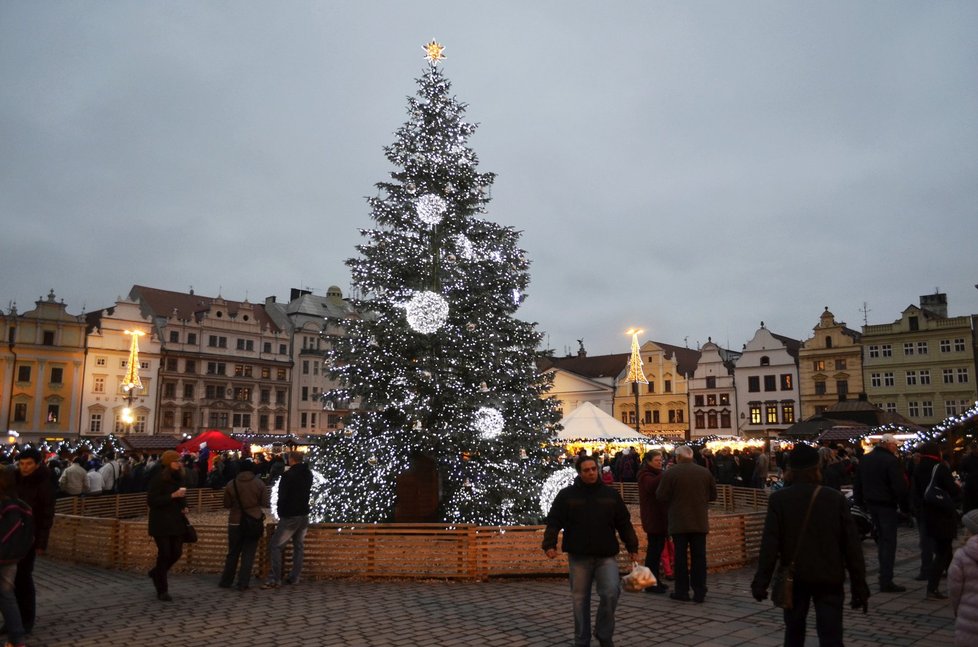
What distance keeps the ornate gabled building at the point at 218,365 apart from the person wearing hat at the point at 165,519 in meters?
56.1

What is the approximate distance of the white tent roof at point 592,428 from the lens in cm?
2459

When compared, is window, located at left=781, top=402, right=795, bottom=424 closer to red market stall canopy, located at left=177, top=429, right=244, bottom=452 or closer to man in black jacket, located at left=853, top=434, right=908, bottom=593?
red market stall canopy, located at left=177, top=429, right=244, bottom=452

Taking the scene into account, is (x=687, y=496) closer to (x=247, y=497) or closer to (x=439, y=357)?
(x=247, y=497)

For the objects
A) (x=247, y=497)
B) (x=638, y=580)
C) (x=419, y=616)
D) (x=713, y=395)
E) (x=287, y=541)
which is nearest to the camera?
(x=638, y=580)

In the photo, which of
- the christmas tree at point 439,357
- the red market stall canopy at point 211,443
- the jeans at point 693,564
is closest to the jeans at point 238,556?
the christmas tree at point 439,357

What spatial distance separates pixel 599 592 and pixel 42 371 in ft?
198

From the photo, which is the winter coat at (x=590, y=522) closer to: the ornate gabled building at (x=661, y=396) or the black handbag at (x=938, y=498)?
the black handbag at (x=938, y=498)

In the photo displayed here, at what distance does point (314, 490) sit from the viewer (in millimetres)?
14648

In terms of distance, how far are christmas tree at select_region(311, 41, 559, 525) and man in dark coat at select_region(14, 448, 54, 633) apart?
693 cm

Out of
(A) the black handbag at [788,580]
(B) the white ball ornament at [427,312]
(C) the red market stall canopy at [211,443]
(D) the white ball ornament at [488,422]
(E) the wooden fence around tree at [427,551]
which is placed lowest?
(E) the wooden fence around tree at [427,551]

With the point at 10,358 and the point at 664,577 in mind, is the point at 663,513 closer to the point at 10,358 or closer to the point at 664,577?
the point at 664,577

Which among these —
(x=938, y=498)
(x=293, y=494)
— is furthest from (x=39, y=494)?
(x=938, y=498)

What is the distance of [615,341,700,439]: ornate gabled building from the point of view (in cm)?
6738

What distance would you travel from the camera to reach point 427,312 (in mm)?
15438
